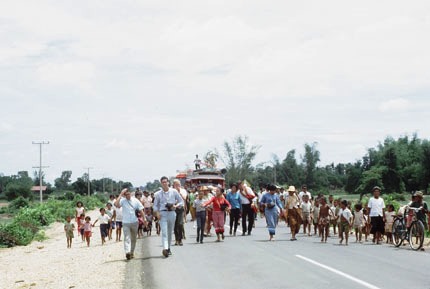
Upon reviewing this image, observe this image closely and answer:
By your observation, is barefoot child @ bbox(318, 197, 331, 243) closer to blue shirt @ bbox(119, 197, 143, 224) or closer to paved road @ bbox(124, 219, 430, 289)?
paved road @ bbox(124, 219, 430, 289)

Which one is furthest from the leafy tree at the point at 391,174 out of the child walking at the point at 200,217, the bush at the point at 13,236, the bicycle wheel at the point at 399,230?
the child walking at the point at 200,217

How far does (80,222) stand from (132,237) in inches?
388

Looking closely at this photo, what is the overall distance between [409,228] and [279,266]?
18.1 feet

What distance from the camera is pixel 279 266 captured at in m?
12.7

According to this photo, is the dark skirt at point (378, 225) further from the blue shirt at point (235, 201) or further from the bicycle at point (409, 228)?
the blue shirt at point (235, 201)

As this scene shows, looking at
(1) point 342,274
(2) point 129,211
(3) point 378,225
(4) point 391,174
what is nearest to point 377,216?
(3) point 378,225

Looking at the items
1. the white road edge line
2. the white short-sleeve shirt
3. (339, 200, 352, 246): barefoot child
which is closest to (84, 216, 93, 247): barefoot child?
(339, 200, 352, 246): barefoot child

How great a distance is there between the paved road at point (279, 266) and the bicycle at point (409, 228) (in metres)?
0.32

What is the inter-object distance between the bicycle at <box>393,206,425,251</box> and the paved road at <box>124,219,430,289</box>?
32 cm

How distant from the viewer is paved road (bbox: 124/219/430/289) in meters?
10.6

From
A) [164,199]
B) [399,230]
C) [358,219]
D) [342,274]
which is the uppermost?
[164,199]

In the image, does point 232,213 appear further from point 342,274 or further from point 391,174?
point 391,174

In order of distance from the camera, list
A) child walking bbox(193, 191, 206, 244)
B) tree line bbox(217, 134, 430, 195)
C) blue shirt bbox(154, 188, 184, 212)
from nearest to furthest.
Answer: blue shirt bbox(154, 188, 184, 212) < child walking bbox(193, 191, 206, 244) < tree line bbox(217, 134, 430, 195)

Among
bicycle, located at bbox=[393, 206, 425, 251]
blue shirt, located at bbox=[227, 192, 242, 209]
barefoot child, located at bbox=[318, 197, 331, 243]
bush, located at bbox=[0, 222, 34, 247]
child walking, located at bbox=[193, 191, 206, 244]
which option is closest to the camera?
bicycle, located at bbox=[393, 206, 425, 251]
